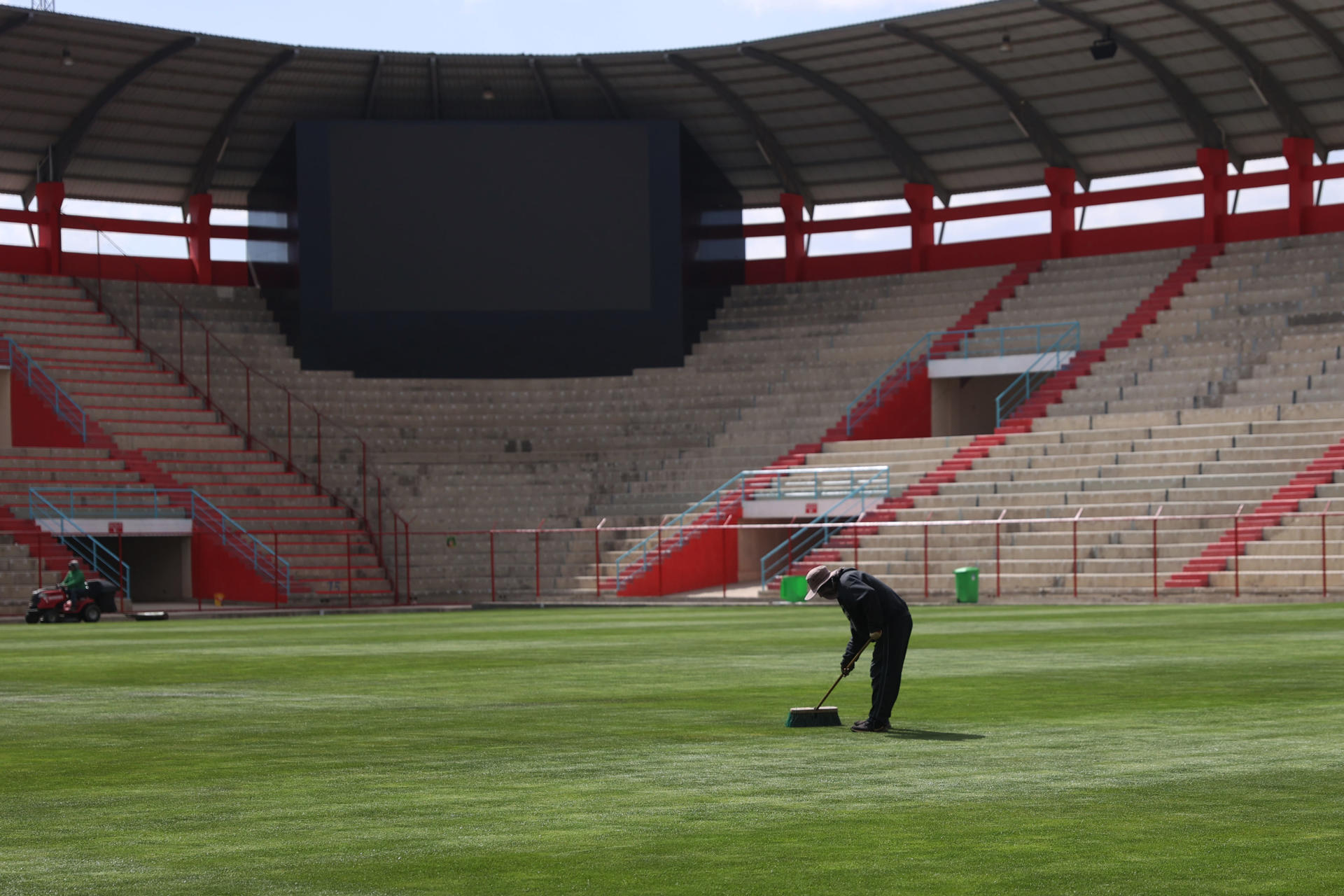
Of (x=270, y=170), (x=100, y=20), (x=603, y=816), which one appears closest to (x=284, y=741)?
(x=603, y=816)

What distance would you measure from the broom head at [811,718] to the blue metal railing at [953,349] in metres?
32.2

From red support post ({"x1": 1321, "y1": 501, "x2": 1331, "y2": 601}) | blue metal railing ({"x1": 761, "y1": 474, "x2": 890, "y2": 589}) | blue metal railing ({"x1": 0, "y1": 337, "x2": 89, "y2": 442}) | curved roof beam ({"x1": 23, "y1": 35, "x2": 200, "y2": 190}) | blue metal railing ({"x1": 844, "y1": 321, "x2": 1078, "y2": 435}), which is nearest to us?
red support post ({"x1": 1321, "y1": 501, "x2": 1331, "y2": 601})

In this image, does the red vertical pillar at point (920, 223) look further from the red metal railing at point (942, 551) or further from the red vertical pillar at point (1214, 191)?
the red metal railing at point (942, 551)

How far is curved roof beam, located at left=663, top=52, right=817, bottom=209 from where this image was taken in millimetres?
47406

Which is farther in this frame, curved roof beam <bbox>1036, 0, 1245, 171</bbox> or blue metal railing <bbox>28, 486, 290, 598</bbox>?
curved roof beam <bbox>1036, 0, 1245, 171</bbox>

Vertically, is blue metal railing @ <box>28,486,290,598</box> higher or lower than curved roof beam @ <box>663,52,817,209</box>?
lower

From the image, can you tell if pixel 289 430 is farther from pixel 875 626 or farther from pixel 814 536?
pixel 875 626

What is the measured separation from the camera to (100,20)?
4184 cm

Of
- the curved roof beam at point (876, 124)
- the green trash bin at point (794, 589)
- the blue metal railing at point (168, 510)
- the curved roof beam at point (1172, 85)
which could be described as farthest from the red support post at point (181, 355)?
the curved roof beam at point (1172, 85)

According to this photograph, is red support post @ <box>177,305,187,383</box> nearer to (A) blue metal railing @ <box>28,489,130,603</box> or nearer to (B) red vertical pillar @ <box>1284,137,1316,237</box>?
(A) blue metal railing @ <box>28,489,130,603</box>

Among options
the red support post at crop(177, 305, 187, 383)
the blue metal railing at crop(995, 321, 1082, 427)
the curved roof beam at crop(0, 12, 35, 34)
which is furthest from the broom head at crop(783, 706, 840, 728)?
the red support post at crop(177, 305, 187, 383)

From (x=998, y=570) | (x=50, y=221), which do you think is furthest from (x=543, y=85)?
(x=998, y=570)

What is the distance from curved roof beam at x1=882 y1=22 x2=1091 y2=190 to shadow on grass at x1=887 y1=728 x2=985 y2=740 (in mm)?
34109

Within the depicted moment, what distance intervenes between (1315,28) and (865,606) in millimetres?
35536
